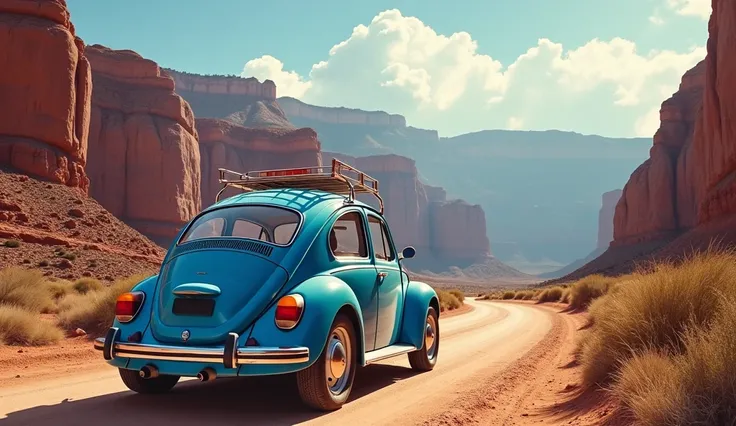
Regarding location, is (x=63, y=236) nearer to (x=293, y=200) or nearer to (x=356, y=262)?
(x=293, y=200)

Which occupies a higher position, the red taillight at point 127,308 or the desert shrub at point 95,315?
the red taillight at point 127,308

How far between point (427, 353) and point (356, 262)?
233cm

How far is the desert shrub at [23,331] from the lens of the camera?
1005 cm

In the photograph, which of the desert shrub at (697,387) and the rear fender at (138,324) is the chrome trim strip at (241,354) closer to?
the rear fender at (138,324)

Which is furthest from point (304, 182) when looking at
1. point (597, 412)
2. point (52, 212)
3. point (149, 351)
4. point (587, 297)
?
point (52, 212)

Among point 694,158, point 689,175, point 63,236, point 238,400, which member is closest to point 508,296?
point 694,158

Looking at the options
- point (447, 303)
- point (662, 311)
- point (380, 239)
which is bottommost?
point (447, 303)

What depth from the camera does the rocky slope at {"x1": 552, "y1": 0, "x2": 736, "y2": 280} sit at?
3803 centimetres

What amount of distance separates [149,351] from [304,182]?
10.9 ft

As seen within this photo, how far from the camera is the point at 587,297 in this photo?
27.5 metres

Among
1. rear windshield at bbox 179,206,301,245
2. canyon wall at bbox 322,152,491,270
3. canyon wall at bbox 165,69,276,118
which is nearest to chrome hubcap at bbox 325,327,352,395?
rear windshield at bbox 179,206,301,245

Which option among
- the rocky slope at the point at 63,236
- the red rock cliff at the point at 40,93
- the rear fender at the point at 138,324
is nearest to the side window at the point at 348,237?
the rear fender at the point at 138,324

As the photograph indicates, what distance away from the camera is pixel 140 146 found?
2408 inches

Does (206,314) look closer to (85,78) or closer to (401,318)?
(401,318)
